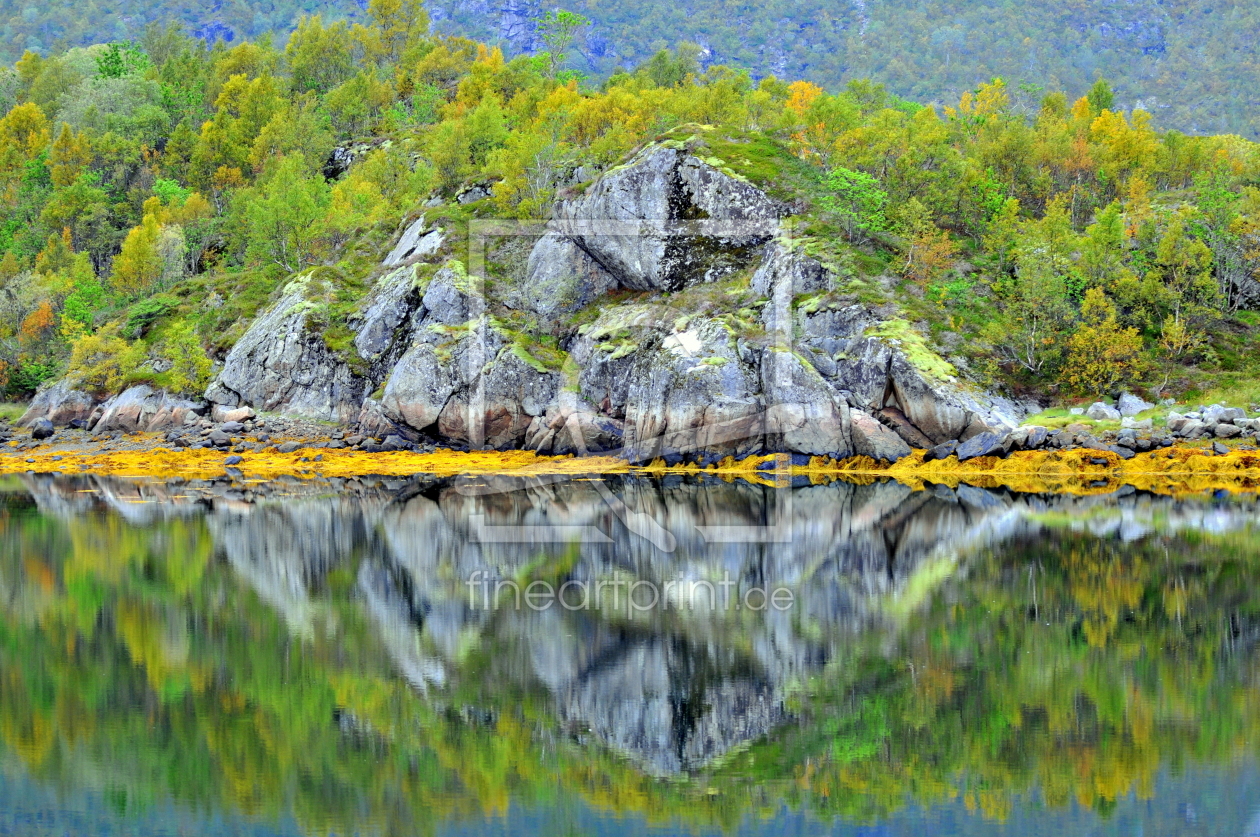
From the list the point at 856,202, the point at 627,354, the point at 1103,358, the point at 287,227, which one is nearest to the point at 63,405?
the point at 287,227

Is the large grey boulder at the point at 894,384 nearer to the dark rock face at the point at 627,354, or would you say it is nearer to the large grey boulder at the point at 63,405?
the dark rock face at the point at 627,354

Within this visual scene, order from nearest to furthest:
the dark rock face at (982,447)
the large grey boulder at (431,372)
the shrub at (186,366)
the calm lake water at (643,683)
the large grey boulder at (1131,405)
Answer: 1. the calm lake water at (643,683)
2. the dark rock face at (982,447)
3. the large grey boulder at (1131,405)
4. the large grey boulder at (431,372)
5. the shrub at (186,366)

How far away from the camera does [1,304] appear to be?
74562 mm

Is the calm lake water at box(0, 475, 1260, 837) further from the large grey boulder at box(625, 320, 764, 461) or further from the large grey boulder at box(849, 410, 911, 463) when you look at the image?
the large grey boulder at box(625, 320, 764, 461)

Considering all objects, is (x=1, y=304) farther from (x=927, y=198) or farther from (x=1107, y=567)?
(x=1107, y=567)

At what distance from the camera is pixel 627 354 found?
166ft

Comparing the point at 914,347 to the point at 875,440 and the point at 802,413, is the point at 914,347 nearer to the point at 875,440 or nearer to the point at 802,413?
the point at 875,440

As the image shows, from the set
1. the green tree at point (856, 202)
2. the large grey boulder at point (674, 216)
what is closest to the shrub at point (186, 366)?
the large grey boulder at point (674, 216)

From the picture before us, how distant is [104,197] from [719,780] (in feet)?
311

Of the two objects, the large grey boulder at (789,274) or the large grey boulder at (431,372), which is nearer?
the large grey boulder at (789,274)

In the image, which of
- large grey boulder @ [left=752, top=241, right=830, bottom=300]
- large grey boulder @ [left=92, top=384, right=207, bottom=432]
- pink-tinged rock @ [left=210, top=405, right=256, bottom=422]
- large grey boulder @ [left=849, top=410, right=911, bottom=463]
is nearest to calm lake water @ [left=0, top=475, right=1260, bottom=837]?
large grey boulder @ [left=849, top=410, right=911, bottom=463]

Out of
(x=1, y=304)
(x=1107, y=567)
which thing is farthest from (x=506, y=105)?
(x=1107, y=567)

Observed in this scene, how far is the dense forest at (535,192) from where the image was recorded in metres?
49.2

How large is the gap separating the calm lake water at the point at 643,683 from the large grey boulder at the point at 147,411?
34.5 meters
